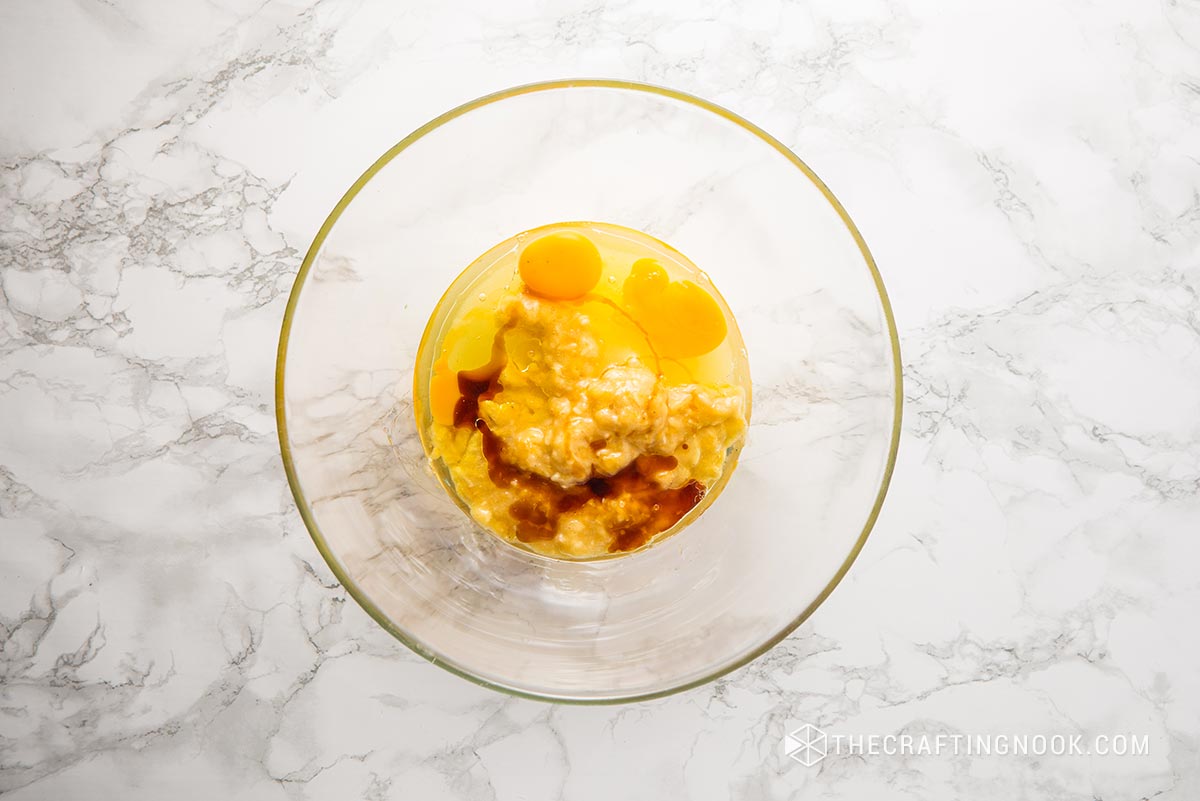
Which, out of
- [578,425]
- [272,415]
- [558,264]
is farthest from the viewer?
[272,415]

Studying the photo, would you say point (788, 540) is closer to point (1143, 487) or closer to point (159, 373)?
point (1143, 487)

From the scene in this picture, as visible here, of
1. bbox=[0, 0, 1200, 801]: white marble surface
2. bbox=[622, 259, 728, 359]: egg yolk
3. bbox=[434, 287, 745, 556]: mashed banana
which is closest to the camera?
bbox=[434, 287, 745, 556]: mashed banana

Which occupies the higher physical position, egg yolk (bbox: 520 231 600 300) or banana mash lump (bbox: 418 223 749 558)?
egg yolk (bbox: 520 231 600 300)

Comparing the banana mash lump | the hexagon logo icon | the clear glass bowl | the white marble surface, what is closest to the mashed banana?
the banana mash lump

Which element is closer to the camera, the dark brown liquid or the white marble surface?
the dark brown liquid

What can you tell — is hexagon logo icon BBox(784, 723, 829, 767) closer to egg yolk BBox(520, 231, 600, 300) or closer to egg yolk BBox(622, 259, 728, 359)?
egg yolk BBox(622, 259, 728, 359)

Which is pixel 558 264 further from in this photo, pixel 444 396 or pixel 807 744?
pixel 807 744

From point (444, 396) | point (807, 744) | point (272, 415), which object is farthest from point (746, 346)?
point (272, 415)

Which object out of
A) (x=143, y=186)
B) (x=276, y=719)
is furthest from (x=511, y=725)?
(x=143, y=186)
